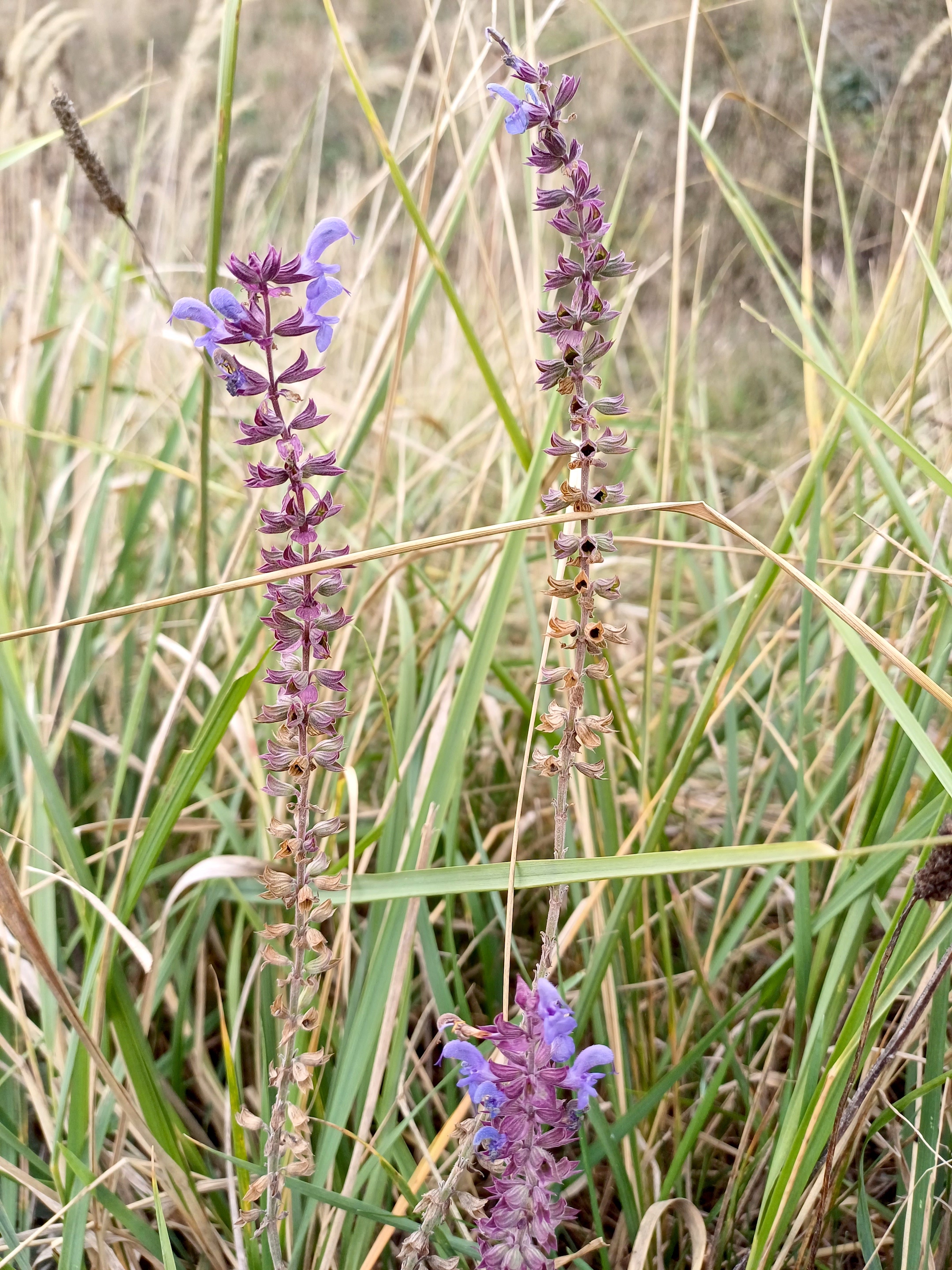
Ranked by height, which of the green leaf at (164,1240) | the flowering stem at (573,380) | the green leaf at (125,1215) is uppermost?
the flowering stem at (573,380)

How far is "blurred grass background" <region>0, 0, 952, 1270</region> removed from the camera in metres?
1.27

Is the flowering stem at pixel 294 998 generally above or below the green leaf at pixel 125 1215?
above

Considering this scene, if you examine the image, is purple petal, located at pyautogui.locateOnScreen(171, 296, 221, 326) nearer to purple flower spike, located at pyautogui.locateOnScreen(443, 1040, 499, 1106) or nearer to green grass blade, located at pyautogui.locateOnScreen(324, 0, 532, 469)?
green grass blade, located at pyautogui.locateOnScreen(324, 0, 532, 469)

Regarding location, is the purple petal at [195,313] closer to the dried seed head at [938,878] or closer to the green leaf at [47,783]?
the green leaf at [47,783]

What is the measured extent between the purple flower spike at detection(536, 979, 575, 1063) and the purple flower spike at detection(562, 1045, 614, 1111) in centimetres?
2

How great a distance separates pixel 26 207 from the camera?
3832mm

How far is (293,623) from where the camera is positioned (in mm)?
977

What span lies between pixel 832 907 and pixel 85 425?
1.96 meters

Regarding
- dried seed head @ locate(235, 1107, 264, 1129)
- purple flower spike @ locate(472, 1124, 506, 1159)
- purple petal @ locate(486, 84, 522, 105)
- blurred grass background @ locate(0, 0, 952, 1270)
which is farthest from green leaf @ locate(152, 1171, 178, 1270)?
purple petal @ locate(486, 84, 522, 105)

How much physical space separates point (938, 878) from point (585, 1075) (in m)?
0.38

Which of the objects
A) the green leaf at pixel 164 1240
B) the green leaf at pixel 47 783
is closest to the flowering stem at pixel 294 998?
the green leaf at pixel 164 1240

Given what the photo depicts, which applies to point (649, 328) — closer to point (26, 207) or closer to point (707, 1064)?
point (26, 207)

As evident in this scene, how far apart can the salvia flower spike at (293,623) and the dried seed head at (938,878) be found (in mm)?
575

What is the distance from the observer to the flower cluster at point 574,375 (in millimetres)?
941
